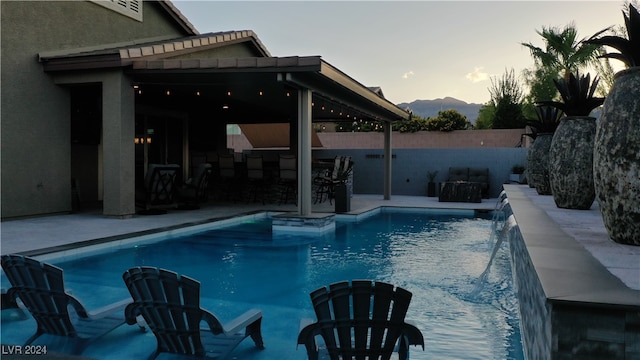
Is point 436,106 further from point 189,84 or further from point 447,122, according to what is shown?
point 189,84

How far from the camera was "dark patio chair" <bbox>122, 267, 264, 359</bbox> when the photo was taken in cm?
287

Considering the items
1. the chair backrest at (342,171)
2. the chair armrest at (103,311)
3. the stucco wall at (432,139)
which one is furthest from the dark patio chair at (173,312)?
the stucco wall at (432,139)

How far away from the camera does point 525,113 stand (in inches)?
1051

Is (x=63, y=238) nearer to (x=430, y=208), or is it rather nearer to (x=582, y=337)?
(x=582, y=337)

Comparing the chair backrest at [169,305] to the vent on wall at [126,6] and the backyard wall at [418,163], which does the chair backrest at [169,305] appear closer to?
the vent on wall at [126,6]

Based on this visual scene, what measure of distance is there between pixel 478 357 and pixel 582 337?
177cm

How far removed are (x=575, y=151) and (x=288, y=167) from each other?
28.0 feet

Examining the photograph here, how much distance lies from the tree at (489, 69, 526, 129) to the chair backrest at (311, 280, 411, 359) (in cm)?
2505

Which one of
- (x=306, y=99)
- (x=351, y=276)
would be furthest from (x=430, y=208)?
(x=351, y=276)

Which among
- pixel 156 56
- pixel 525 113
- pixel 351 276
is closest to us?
pixel 351 276

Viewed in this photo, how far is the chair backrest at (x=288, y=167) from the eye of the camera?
13047 millimetres

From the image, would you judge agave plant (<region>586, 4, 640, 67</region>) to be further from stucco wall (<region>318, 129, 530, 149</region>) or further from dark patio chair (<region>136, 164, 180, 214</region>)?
stucco wall (<region>318, 129, 530, 149</region>)

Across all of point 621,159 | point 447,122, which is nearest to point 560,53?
point 447,122

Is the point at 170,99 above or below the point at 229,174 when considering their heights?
above
